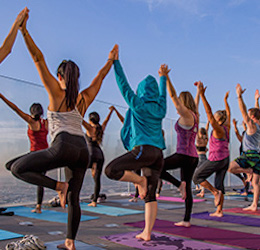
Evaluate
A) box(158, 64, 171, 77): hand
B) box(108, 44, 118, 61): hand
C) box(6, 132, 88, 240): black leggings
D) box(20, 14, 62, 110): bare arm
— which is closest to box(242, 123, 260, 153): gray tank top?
box(158, 64, 171, 77): hand

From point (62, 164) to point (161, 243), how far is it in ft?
3.94

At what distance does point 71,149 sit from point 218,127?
2.57m

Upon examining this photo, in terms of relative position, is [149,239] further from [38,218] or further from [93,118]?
[93,118]

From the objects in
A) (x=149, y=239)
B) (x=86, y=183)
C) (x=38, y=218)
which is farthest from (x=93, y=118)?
(x=149, y=239)

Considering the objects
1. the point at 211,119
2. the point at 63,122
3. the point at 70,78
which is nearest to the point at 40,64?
the point at 70,78

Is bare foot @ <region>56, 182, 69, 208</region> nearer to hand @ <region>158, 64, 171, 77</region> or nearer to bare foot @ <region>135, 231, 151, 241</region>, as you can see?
bare foot @ <region>135, 231, 151, 241</region>

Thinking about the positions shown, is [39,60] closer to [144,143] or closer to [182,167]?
[144,143]

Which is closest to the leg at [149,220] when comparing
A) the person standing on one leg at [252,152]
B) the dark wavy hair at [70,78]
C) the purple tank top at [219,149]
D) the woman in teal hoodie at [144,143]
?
the woman in teal hoodie at [144,143]

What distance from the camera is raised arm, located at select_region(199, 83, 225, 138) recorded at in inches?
153

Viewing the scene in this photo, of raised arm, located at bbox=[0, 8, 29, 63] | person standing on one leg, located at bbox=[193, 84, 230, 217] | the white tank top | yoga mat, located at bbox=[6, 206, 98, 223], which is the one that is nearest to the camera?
raised arm, located at bbox=[0, 8, 29, 63]

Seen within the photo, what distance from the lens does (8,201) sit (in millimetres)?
5586

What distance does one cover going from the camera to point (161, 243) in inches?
111

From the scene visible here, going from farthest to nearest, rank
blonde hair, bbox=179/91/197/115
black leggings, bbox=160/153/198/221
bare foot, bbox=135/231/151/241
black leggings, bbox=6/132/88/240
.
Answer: blonde hair, bbox=179/91/197/115 → black leggings, bbox=160/153/198/221 → bare foot, bbox=135/231/151/241 → black leggings, bbox=6/132/88/240

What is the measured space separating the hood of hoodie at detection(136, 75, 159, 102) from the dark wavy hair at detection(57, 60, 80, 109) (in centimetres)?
79
